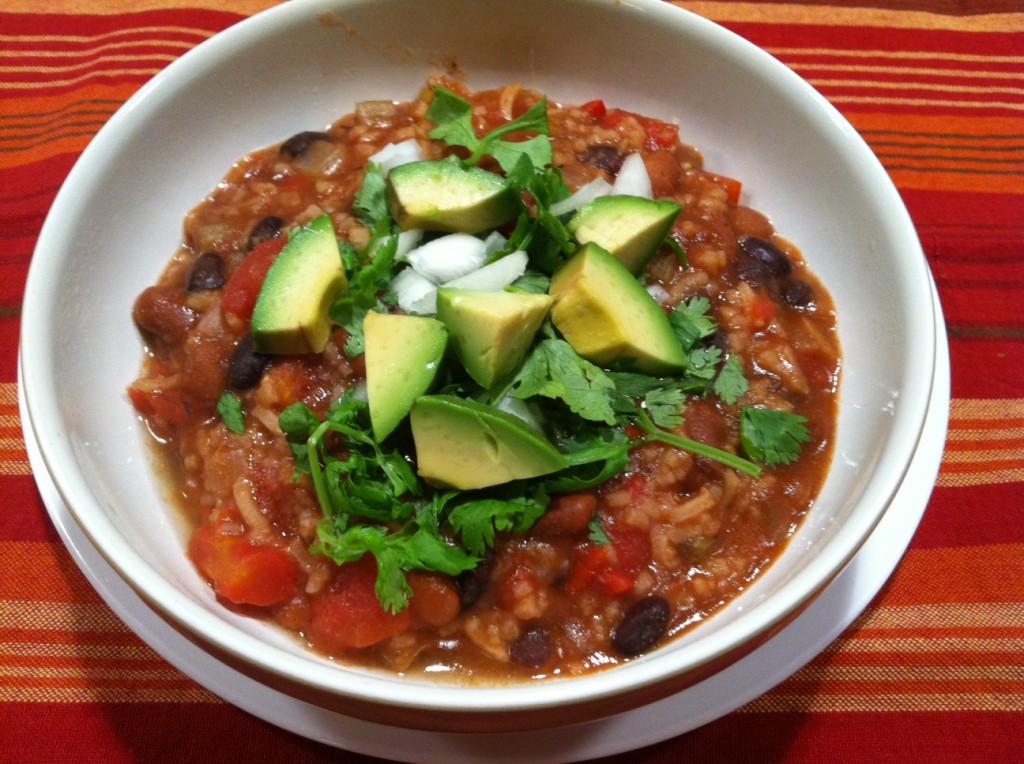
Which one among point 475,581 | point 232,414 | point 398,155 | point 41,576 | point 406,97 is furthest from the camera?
point 406,97

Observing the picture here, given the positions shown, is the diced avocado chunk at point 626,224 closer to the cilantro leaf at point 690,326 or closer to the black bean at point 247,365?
the cilantro leaf at point 690,326

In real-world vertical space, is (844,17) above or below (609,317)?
above

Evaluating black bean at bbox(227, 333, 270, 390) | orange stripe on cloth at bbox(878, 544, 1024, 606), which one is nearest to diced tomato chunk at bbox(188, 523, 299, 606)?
black bean at bbox(227, 333, 270, 390)

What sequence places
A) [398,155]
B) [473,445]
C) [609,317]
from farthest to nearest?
1. [398,155]
2. [609,317]
3. [473,445]

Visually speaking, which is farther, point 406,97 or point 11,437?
point 406,97

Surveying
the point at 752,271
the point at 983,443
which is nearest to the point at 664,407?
the point at 752,271

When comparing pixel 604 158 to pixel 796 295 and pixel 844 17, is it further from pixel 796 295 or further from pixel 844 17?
pixel 844 17

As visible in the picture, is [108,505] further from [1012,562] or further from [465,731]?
[1012,562]

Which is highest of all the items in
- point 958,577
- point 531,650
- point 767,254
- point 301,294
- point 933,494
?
point 301,294
